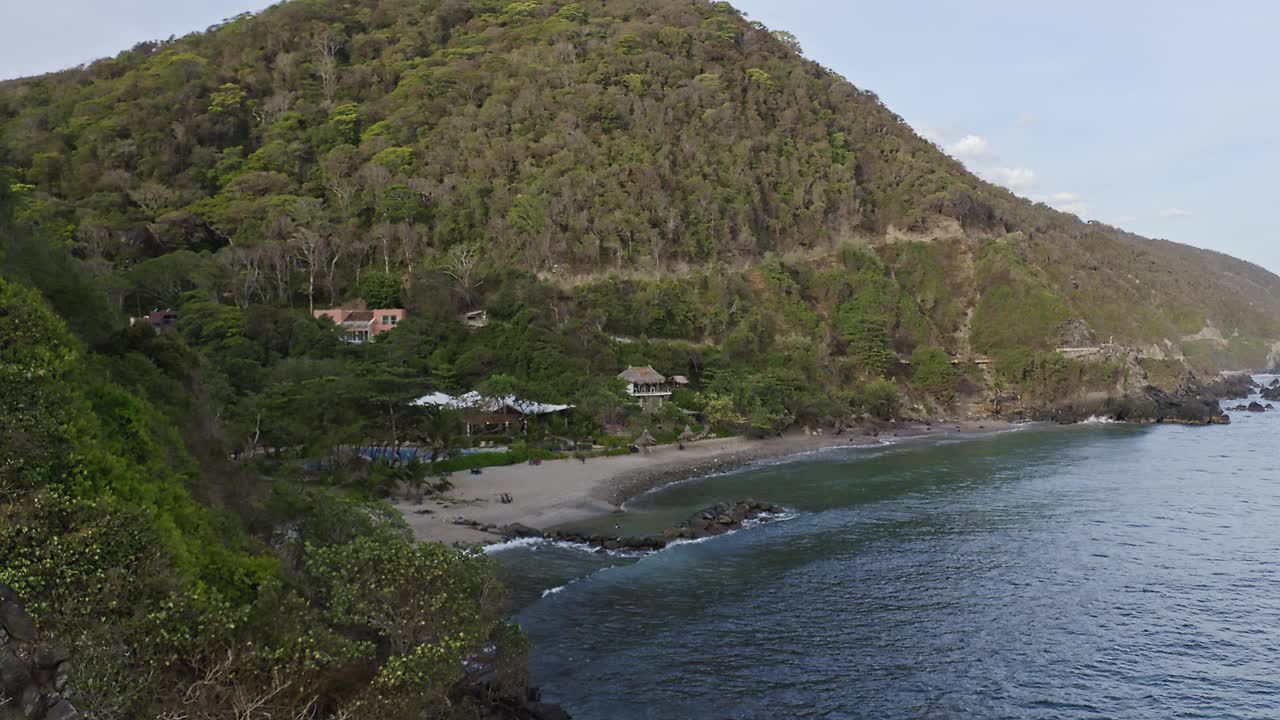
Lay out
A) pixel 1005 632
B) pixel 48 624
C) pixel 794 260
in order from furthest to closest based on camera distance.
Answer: pixel 794 260 → pixel 1005 632 → pixel 48 624

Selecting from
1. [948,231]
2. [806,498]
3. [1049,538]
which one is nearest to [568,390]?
[806,498]

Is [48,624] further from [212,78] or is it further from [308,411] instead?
[212,78]

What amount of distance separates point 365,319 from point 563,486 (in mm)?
39477

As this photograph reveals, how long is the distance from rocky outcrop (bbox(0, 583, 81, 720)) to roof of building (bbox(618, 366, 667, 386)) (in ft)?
190

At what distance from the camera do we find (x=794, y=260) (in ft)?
362

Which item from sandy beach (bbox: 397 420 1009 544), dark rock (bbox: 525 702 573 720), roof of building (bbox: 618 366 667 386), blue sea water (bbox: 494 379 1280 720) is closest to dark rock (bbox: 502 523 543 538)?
sandy beach (bbox: 397 420 1009 544)

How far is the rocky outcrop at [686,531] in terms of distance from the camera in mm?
33406

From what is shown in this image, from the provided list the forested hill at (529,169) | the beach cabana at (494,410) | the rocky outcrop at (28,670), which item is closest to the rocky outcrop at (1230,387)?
the forested hill at (529,169)

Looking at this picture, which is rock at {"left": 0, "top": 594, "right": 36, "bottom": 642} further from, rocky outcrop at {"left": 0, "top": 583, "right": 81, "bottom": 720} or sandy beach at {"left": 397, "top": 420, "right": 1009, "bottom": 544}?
sandy beach at {"left": 397, "top": 420, "right": 1009, "bottom": 544}

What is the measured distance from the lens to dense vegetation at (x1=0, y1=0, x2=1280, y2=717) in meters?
11.9

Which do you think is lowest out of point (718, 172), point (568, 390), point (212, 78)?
point (568, 390)

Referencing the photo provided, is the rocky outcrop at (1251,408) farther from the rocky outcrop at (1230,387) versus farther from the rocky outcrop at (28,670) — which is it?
the rocky outcrop at (28,670)

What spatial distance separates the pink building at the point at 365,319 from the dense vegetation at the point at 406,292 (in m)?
2.50

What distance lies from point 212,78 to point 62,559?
126 metres
